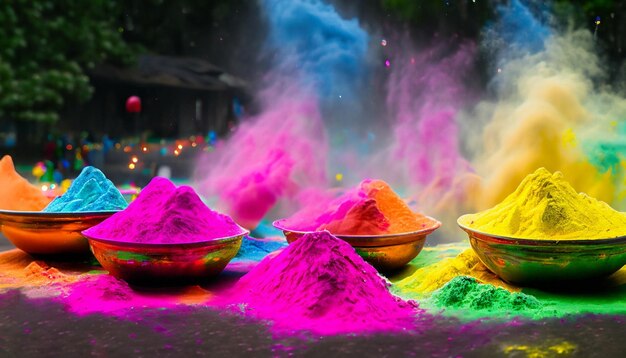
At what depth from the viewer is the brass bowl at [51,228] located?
446 cm

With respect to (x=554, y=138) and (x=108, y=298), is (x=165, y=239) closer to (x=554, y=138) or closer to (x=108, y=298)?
(x=108, y=298)

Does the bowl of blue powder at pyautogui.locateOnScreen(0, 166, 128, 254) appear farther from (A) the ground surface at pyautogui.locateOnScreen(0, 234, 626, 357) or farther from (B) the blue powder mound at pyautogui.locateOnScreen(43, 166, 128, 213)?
(A) the ground surface at pyautogui.locateOnScreen(0, 234, 626, 357)

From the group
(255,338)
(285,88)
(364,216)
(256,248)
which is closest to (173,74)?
(285,88)

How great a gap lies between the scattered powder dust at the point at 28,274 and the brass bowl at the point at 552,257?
271cm

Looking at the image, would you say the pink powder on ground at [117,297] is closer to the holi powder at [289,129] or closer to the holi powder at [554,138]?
the holi powder at [289,129]

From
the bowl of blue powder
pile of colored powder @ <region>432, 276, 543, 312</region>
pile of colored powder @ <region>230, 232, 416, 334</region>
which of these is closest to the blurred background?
the bowl of blue powder

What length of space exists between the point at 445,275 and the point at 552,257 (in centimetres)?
66

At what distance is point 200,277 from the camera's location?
3914 millimetres

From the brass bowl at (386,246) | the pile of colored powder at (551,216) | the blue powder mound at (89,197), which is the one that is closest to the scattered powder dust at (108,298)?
the blue powder mound at (89,197)

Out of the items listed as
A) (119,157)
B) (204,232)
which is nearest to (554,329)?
(204,232)

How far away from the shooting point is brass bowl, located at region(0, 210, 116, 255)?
4.46m

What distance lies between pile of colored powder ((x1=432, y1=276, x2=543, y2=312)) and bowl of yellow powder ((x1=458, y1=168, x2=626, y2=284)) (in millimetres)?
229

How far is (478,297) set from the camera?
339cm

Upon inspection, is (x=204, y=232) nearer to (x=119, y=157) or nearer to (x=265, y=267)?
(x=265, y=267)
